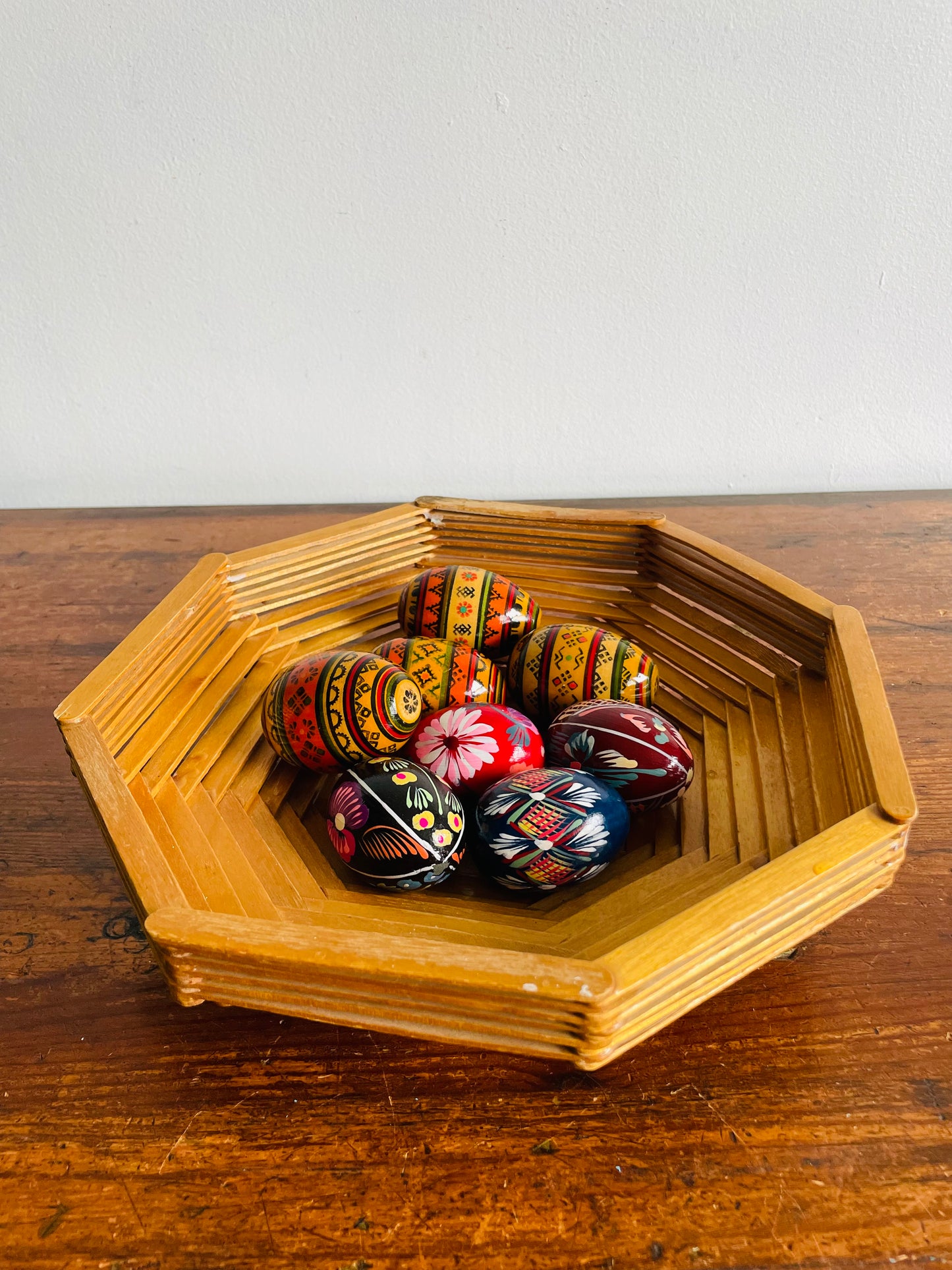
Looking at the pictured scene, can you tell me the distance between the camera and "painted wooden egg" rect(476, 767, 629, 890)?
1.92 ft

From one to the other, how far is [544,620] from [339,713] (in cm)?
29

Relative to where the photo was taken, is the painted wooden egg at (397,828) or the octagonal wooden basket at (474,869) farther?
the painted wooden egg at (397,828)

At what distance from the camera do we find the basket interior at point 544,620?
0.57 metres

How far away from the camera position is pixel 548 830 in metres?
0.59

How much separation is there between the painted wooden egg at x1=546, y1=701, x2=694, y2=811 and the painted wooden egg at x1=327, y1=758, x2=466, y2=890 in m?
0.10

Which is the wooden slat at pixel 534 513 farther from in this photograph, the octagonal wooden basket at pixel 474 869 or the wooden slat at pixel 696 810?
the wooden slat at pixel 696 810

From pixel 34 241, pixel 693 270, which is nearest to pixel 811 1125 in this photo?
pixel 693 270

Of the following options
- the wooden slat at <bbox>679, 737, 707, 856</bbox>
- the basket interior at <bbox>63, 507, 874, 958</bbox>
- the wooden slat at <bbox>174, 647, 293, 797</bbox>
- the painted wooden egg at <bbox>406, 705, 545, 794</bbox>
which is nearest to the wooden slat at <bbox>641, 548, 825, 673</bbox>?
the basket interior at <bbox>63, 507, 874, 958</bbox>

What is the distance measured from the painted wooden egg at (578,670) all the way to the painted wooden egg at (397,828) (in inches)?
5.7

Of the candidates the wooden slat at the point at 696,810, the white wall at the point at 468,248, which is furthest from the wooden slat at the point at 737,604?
the white wall at the point at 468,248

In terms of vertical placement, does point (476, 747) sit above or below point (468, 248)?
below

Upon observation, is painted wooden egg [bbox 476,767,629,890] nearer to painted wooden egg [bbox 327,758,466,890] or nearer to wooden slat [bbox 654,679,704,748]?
painted wooden egg [bbox 327,758,466,890]

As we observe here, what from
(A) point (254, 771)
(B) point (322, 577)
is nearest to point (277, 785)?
(A) point (254, 771)

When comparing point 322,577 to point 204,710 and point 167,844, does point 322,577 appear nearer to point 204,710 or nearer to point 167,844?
point 204,710
